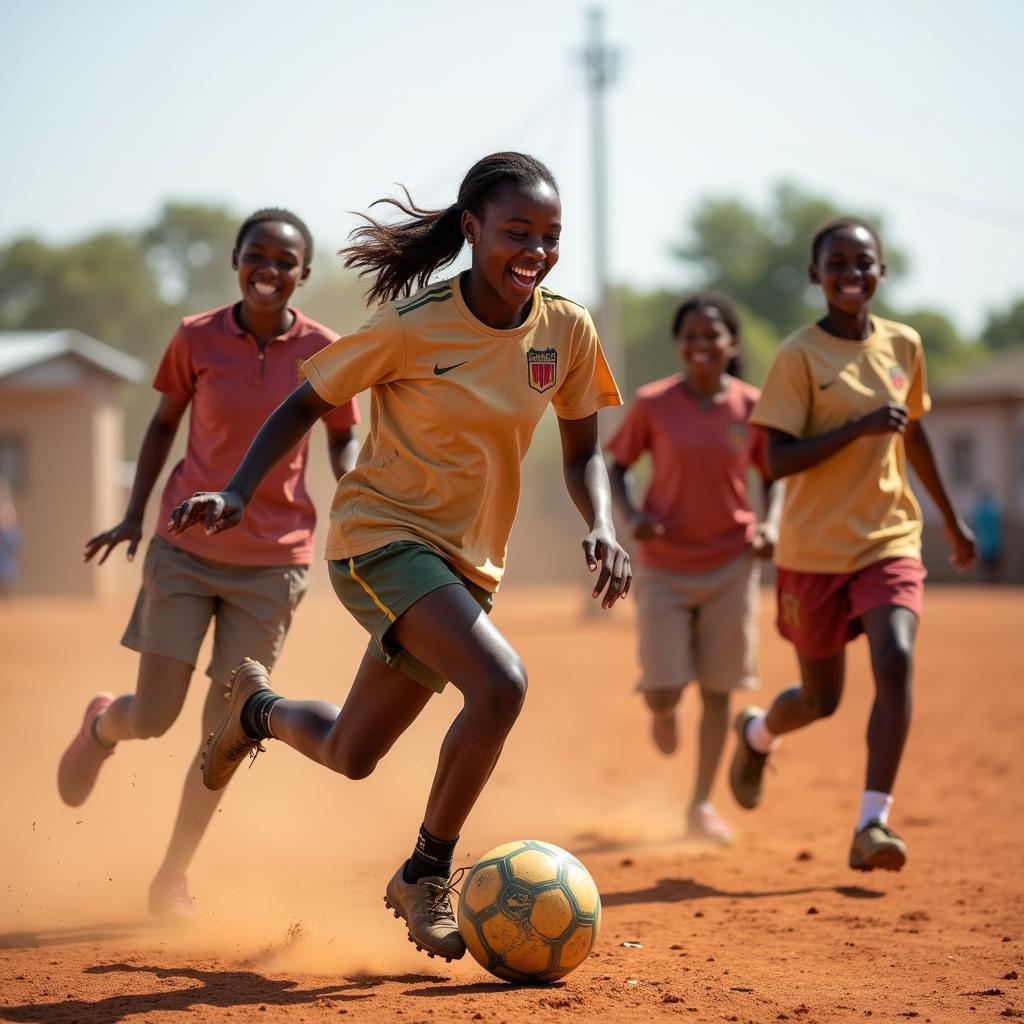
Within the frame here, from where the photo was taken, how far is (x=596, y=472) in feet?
15.0

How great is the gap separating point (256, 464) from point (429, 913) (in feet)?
4.38

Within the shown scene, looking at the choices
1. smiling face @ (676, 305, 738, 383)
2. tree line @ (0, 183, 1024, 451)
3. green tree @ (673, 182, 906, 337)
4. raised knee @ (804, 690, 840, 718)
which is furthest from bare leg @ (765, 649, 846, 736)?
green tree @ (673, 182, 906, 337)

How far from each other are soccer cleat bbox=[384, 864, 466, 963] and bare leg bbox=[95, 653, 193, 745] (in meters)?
1.46

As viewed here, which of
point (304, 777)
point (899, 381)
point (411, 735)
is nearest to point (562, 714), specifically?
point (411, 735)

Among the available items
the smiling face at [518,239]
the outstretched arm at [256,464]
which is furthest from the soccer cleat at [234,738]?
the smiling face at [518,239]

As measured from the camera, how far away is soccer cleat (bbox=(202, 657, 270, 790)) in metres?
4.65

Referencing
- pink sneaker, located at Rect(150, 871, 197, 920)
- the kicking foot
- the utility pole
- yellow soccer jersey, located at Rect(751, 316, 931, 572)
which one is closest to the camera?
pink sneaker, located at Rect(150, 871, 197, 920)

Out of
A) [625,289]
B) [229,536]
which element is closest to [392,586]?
[229,536]

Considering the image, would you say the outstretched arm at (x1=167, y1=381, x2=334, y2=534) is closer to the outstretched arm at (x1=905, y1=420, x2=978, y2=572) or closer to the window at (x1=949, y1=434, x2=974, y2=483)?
the outstretched arm at (x1=905, y1=420, x2=978, y2=572)

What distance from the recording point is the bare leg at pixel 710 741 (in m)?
7.19

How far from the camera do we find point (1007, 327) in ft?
264

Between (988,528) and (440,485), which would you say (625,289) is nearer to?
(988,528)

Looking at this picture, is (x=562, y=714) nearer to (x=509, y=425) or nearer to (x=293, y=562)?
(x=293, y=562)

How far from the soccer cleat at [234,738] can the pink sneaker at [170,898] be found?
604 millimetres
